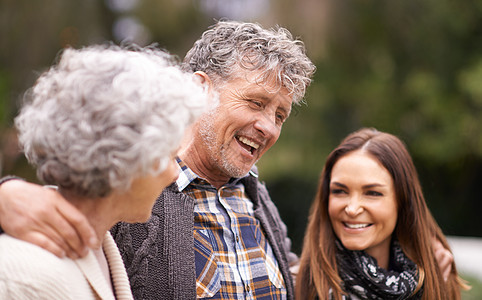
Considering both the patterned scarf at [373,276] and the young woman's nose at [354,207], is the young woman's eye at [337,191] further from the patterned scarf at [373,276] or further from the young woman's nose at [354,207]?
the patterned scarf at [373,276]

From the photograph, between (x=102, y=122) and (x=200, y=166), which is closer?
(x=102, y=122)

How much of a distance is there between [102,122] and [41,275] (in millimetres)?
389

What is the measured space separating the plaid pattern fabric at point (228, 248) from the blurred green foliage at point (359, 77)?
18.3ft

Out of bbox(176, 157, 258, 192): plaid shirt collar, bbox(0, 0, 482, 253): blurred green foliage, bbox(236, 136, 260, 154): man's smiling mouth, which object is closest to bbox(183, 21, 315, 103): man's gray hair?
bbox(236, 136, 260, 154): man's smiling mouth

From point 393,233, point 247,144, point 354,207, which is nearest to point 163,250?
point 247,144

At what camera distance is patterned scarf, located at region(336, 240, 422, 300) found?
2.42m

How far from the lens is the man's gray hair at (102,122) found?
1213 mm

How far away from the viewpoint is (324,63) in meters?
9.00

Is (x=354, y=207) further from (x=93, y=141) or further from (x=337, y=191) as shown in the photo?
(x=93, y=141)

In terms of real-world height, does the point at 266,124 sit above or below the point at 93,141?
above

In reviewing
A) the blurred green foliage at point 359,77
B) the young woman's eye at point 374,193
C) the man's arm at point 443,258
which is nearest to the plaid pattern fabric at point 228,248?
the young woman's eye at point 374,193

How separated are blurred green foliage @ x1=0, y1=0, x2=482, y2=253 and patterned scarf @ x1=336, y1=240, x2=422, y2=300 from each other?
5.38 meters

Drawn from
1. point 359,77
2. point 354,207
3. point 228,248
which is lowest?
point 228,248

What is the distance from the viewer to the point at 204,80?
2211mm
